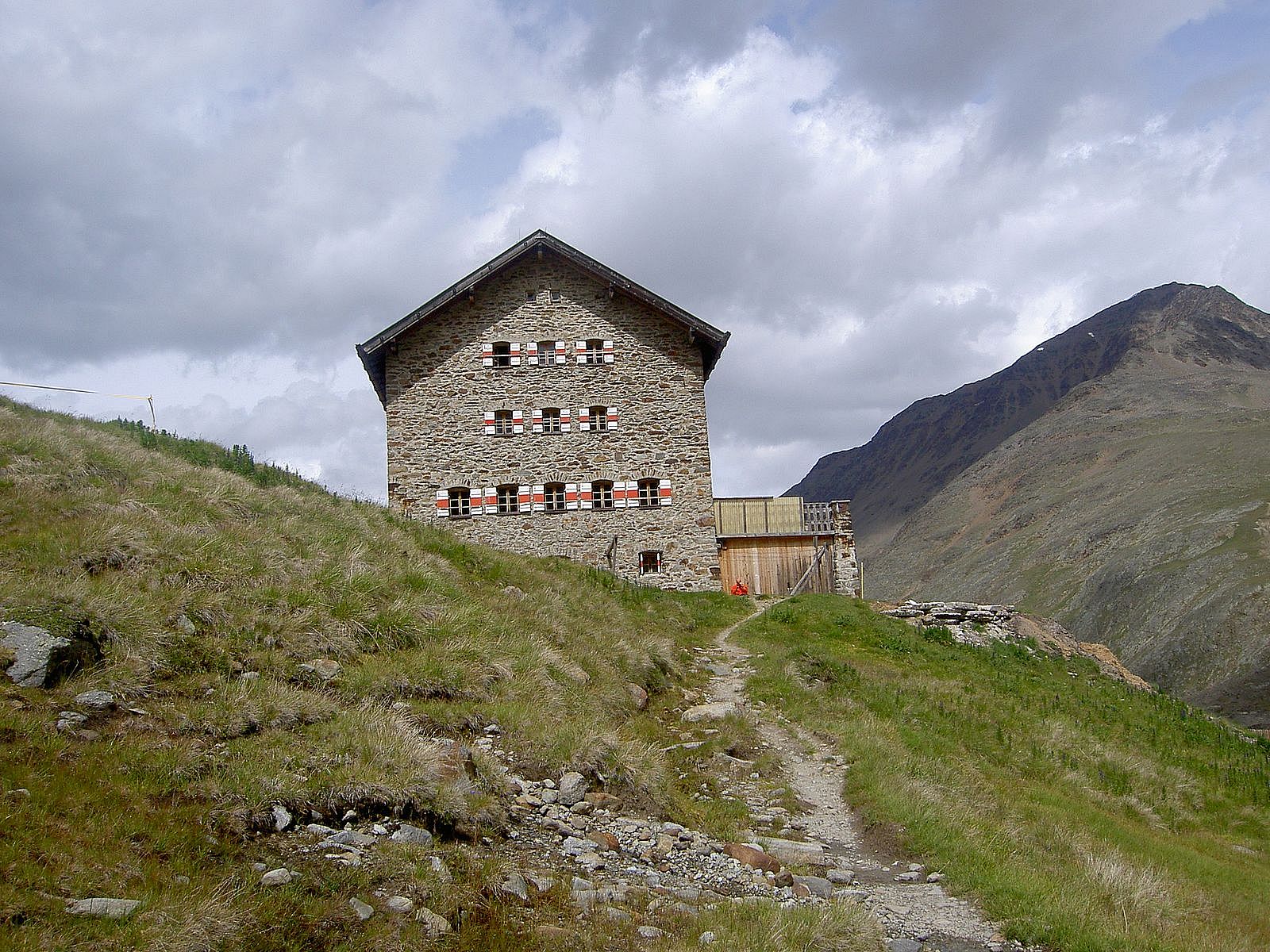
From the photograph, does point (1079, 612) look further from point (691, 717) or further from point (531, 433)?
point (691, 717)

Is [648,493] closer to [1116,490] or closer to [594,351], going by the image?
[594,351]

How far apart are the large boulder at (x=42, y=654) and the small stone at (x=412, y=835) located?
10.4 ft

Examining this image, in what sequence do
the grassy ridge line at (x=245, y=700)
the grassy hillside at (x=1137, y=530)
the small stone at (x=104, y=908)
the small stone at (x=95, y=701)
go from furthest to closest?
the grassy hillside at (x=1137, y=530) < the small stone at (x=95, y=701) < the grassy ridge line at (x=245, y=700) < the small stone at (x=104, y=908)

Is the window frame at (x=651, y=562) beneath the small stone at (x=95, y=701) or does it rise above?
above

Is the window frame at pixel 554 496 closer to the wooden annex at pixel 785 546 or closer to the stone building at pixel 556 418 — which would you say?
the stone building at pixel 556 418

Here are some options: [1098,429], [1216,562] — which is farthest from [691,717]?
[1098,429]

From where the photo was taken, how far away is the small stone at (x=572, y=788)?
756 cm

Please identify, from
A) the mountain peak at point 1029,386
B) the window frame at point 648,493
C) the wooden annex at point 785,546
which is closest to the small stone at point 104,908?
the window frame at point 648,493

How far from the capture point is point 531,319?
27.9 metres

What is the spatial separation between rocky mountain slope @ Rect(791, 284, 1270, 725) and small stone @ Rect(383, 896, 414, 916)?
4049 cm

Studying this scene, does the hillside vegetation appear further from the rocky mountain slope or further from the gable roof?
the rocky mountain slope

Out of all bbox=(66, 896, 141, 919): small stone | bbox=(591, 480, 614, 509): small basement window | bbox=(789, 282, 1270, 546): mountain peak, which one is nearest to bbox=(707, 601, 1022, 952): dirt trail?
bbox=(66, 896, 141, 919): small stone

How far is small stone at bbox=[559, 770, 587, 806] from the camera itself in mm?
7562

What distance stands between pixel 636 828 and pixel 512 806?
115cm
